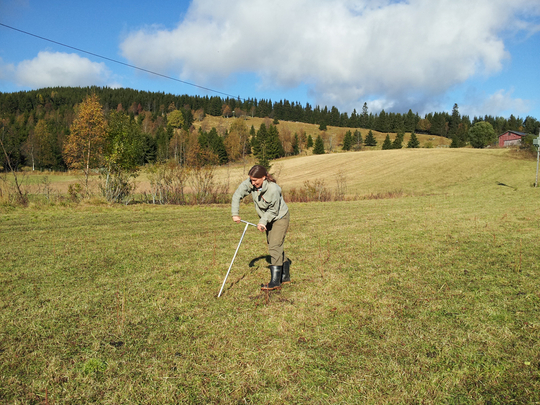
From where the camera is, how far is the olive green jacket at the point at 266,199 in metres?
5.60

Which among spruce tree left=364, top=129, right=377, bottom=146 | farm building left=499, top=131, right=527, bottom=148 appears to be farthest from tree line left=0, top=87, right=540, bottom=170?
farm building left=499, top=131, right=527, bottom=148

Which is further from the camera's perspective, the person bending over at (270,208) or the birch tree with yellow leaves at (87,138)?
the birch tree with yellow leaves at (87,138)

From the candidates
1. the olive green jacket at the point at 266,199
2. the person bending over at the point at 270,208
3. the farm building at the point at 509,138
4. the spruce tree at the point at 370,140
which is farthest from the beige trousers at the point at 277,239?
the farm building at the point at 509,138

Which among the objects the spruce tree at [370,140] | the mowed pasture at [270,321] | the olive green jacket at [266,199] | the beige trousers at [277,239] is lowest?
the mowed pasture at [270,321]

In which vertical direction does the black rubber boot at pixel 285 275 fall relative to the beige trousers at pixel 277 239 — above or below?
below

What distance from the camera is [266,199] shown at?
5609mm

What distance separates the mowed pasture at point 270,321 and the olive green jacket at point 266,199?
4.28 feet

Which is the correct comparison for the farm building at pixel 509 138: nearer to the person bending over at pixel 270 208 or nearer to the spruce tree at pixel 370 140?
the spruce tree at pixel 370 140

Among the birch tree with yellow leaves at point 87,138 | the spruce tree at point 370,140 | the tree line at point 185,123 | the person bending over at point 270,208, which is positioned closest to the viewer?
the person bending over at point 270,208

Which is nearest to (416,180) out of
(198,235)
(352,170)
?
(352,170)

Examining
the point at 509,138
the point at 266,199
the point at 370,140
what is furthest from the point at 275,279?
the point at 509,138

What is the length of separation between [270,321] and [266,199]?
6.49 ft

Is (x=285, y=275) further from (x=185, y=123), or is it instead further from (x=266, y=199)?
(x=185, y=123)

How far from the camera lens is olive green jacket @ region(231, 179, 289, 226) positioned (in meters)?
5.60
